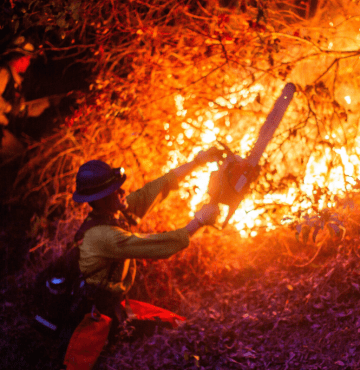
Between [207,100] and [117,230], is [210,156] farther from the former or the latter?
[207,100]

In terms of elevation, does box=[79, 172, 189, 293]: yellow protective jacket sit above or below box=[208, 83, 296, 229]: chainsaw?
below

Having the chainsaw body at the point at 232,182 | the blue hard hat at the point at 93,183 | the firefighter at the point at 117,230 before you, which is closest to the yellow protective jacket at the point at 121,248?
the firefighter at the point at 117,230

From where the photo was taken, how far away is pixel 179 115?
4926 millimetres

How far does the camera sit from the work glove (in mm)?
2812

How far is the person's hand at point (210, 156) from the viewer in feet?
10.9

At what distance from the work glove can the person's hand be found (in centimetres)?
65

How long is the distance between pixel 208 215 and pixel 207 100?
7.71 ft

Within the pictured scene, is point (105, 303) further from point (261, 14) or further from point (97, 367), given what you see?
point (261, 14)

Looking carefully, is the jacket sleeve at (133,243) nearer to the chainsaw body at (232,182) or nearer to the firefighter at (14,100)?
the chainsaw body at (232,182)

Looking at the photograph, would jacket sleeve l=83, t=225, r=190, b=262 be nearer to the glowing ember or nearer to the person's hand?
the person's hand

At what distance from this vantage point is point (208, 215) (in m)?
2.81

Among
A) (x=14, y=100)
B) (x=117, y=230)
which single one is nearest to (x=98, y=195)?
(x=117, y=230)

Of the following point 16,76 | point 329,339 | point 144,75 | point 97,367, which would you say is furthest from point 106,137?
point 329,339

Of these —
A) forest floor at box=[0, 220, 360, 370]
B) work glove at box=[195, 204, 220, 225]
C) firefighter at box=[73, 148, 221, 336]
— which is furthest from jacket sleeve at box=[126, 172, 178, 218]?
forest floor at box=[0, 220, 360, 370]
